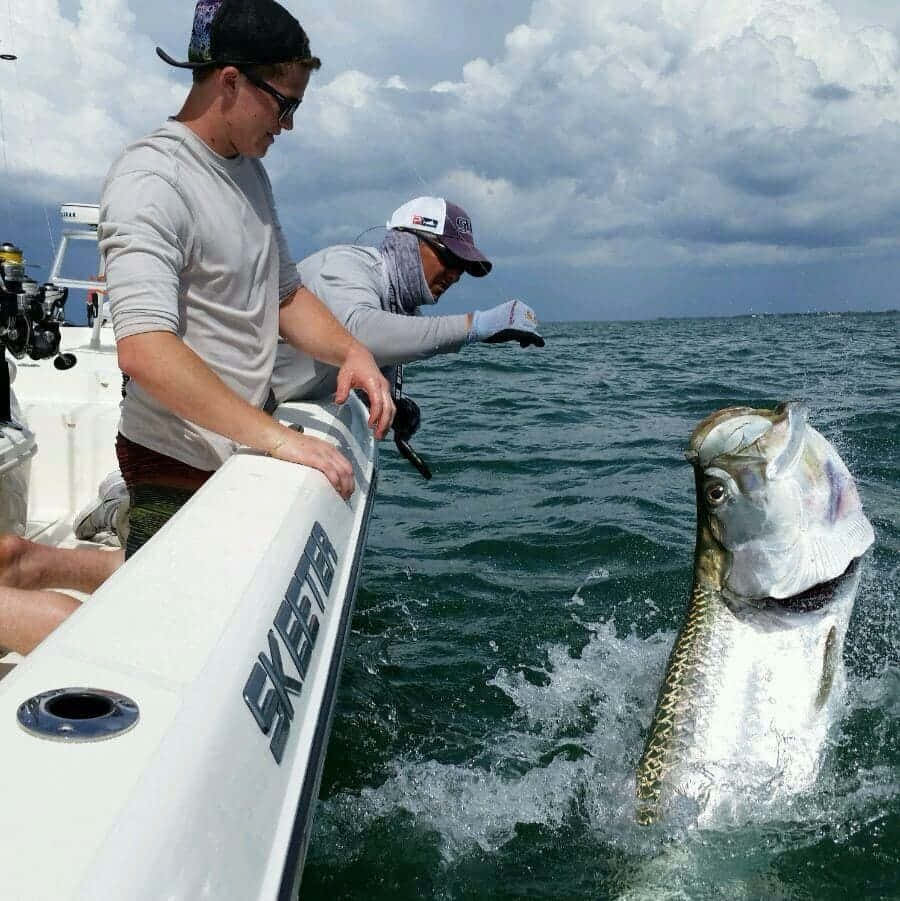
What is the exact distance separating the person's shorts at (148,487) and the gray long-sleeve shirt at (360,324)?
0.96m

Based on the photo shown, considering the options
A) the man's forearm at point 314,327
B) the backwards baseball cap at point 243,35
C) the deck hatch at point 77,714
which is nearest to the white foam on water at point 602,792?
the man's forearm at point 314,327

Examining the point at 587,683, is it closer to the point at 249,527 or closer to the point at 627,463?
the point at 249,527

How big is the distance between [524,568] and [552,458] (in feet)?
10.3

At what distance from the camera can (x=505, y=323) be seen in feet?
10.9

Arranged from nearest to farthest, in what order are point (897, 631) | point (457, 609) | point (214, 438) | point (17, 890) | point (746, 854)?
1. point (17, 890)
2. point (746, 854)
3. point (214, 438)
4. point (897, 631)
5. point (457, 609)

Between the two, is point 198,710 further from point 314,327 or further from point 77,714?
point 314,327

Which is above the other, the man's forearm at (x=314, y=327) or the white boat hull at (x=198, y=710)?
the man's forearm at (x=314, y=327)

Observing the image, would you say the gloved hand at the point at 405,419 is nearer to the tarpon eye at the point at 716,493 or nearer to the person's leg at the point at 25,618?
the tarpon eye at the point at 716,493

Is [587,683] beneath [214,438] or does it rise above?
beneath

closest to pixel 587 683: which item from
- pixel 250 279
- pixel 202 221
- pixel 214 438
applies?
pixel 214 438

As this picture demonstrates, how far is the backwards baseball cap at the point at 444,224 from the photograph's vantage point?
155 inches

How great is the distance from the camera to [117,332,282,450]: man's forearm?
231 centimetres

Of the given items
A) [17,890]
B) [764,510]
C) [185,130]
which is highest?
[185,130]

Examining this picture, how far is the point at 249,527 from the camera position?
230 cm
